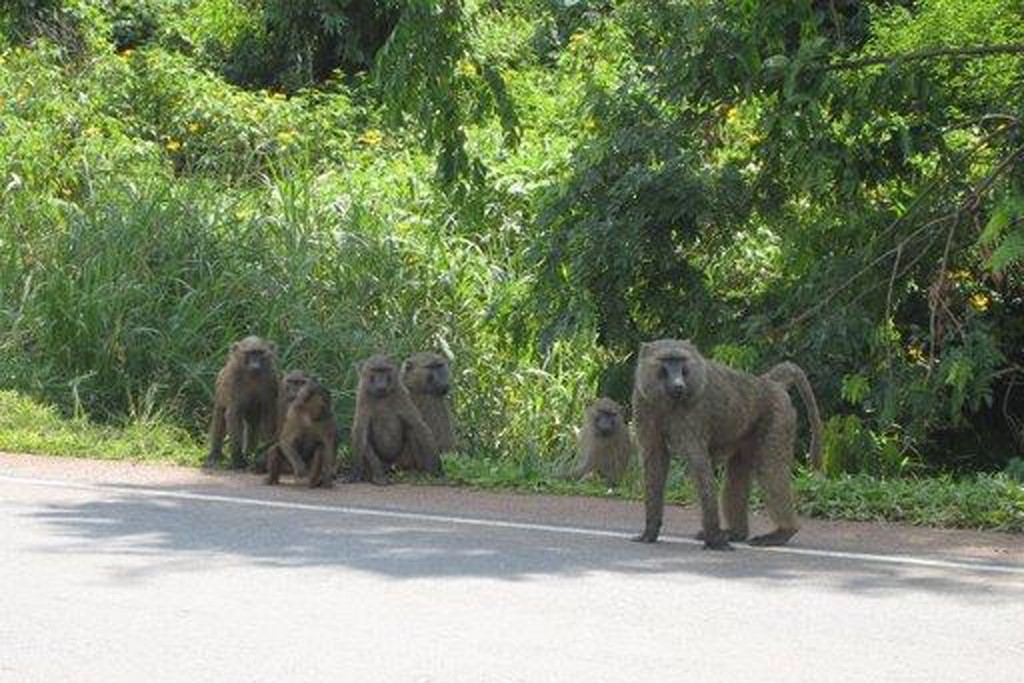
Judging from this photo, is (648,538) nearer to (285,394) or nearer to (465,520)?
(465,520)

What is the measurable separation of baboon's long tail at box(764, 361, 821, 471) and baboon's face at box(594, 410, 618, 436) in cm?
263

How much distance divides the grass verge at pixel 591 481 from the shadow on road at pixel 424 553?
1710 millimetres

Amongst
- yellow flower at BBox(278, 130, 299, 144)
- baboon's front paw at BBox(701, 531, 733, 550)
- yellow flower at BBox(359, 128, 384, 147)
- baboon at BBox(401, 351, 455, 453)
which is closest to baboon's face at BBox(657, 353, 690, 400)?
baboon's front paw at BBox(701, 531, 733, 550)

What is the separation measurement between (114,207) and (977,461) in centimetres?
785

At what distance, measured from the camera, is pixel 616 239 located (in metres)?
16.0

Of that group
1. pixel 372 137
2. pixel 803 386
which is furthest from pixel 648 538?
pixel 372 137

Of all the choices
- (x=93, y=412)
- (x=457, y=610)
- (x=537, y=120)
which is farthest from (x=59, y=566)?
(x=537, y=120)

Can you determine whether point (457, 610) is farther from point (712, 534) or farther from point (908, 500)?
point (908, 500)

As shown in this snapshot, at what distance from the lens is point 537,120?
23.0 m

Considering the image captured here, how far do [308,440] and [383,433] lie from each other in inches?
29.9

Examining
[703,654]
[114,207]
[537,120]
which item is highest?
[537,120]

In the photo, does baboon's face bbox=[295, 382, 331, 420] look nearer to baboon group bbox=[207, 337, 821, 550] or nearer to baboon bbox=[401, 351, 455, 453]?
baboon group bbox=[207, 337, 821, 550]

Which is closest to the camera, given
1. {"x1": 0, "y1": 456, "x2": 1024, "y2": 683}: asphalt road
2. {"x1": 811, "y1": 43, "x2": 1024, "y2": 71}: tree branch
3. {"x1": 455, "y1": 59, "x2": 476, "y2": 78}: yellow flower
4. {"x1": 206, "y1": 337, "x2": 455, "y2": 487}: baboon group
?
{"x1": 0, "y1": 456, "x2": 1024, "y2": 683}: asphalt road

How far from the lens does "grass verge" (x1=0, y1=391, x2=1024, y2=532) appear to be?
11.4m
